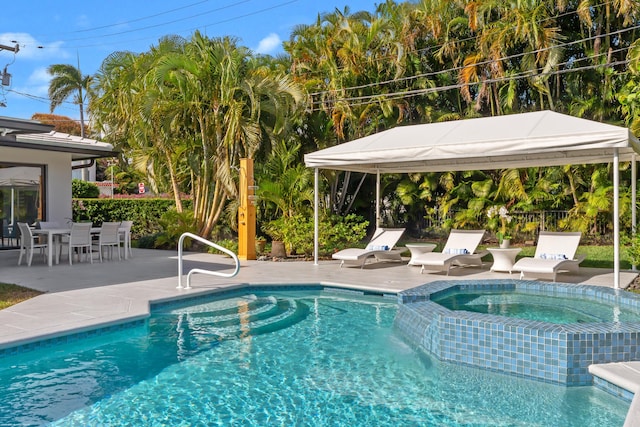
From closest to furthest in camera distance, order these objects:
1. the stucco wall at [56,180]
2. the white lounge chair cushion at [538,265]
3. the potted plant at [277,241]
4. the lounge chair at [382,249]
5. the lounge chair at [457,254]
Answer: the white lounge chair cushion at [538,265] < the lounge chair at [457,254] < the lounge chair at [382,249] < the potted plant at [277,241] < the stucco wall at [56,180]

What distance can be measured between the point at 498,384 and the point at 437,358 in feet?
2.93

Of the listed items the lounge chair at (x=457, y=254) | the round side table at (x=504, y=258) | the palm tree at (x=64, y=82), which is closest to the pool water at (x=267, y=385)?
the lounge chair at (x=457, y=254)

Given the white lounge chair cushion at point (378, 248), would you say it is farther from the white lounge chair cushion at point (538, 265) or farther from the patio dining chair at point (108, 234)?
the patio dining chair at point (108, 234)

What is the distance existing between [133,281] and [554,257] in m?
7.99

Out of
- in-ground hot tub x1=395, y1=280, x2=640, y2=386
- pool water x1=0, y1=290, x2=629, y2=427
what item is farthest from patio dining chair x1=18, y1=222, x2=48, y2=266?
in-ground hot tub x1=395, y1=280, x2=640, y2=386

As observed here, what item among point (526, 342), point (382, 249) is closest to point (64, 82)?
point (382, 249)

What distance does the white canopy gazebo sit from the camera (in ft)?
29.6

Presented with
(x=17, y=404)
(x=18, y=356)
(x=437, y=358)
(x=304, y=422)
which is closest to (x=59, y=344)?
(x=18, y=356)

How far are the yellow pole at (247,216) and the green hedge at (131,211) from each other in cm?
815

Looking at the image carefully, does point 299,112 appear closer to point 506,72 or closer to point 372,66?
point 372,66

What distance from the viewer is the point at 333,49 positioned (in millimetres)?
A: 19469

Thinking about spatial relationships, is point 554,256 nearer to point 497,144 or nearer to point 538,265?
point 538,265

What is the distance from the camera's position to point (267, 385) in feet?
17.5

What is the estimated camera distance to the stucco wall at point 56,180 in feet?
50.9
